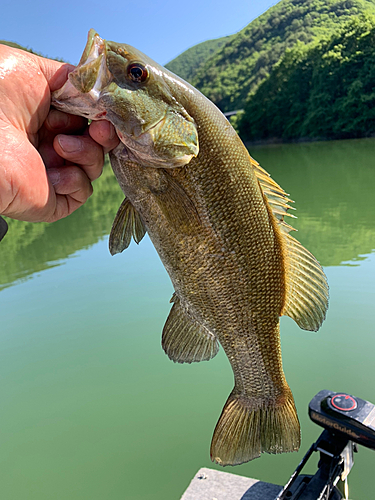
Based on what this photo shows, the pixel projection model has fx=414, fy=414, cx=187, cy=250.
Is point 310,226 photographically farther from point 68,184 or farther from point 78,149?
point 78,149

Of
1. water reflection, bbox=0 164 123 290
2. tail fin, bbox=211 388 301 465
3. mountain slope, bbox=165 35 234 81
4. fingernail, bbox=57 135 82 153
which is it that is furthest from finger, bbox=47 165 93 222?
mountain slope, bbox=165 35 234 81

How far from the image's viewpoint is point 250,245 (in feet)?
→ 6.28

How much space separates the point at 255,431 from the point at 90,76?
185 centimetres

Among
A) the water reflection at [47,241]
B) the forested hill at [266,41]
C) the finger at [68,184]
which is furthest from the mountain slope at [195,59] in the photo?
the finger at [68,184]

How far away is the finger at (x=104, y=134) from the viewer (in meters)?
1.86

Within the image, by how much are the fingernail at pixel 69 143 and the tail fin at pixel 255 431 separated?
5.09ft

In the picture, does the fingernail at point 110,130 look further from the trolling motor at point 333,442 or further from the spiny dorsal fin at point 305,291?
the trolling motor at point 333,442

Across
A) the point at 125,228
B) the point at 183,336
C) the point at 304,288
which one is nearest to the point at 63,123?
the point at 125,228

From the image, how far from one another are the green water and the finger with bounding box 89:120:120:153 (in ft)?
10.9

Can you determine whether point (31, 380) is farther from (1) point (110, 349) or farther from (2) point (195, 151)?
(2) point (195, 151)

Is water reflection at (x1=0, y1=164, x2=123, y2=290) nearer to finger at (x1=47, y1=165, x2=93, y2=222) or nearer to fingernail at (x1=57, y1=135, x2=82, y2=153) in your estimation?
finger at (x1=47, y1=165, x2=93, y2=222)

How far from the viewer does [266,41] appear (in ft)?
392

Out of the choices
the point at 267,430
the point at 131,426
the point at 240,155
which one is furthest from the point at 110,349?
the point at 240,155

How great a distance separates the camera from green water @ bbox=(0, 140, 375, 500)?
4090 millimetres
